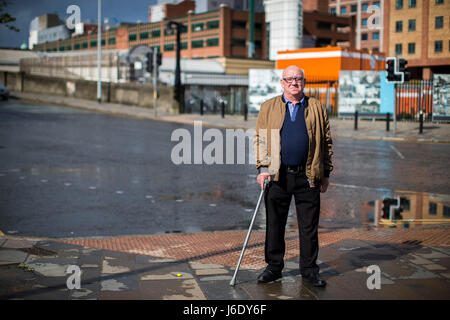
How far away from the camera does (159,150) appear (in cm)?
1667

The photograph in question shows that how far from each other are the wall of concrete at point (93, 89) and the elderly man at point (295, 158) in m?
31.1

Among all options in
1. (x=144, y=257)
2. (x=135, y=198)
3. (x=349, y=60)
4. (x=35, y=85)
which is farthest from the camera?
(x=35, y=85)

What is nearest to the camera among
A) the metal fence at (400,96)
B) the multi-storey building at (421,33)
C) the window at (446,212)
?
the window at (446,212)

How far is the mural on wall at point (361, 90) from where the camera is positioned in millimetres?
31438

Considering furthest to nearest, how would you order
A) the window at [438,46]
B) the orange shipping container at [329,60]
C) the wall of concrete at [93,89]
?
the window at [438,46] → the orange shipping container at [329,60] → the wall of concrete at [93,89]

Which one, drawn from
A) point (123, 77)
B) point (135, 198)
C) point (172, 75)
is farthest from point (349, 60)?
point (135, 198)

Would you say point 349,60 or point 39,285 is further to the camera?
point 349,60

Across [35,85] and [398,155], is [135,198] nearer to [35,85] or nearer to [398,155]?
[398,155]

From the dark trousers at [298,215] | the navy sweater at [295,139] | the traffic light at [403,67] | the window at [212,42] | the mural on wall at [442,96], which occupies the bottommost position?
the dark trousers at [298,215]

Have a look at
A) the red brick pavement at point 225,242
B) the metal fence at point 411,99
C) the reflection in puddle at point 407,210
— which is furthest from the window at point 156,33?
the red brick pavement at point 225,242

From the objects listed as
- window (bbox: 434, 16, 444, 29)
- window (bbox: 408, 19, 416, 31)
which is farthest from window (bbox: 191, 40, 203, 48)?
window (bbox: 434, 16, 444, 29)

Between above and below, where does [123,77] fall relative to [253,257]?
above

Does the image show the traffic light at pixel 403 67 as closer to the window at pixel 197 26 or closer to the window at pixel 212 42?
the window at pixel 212 42
